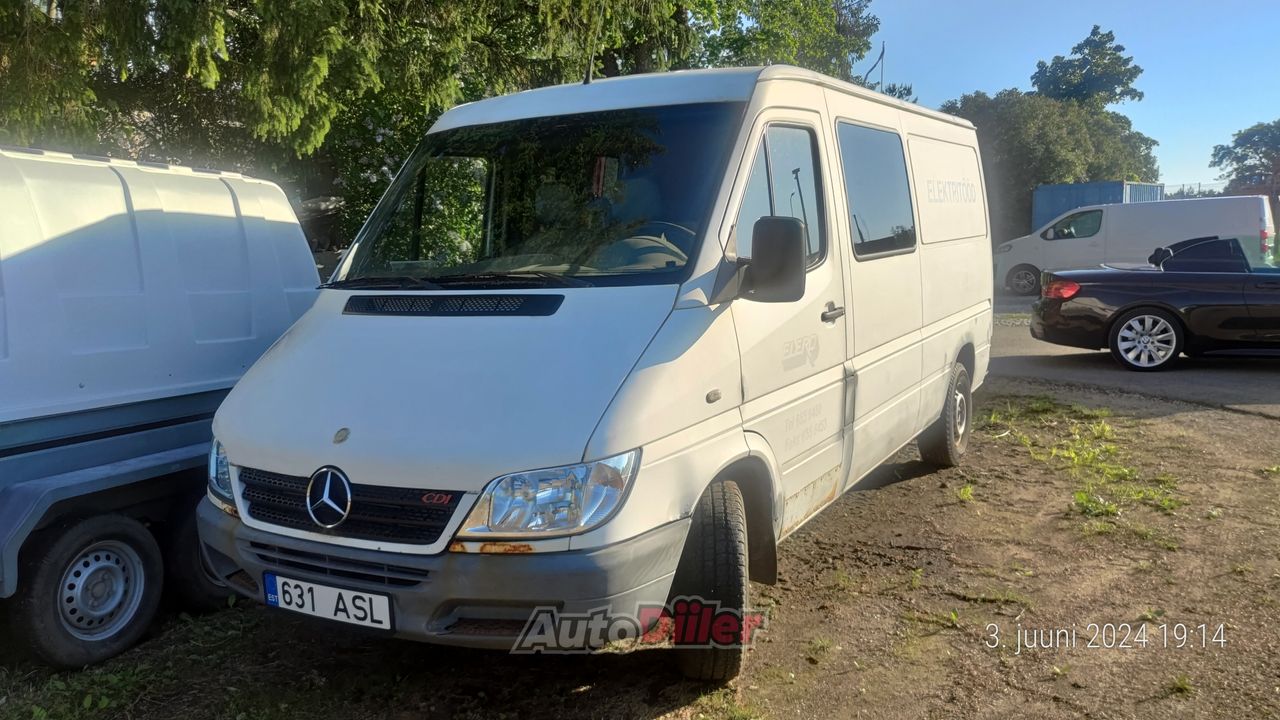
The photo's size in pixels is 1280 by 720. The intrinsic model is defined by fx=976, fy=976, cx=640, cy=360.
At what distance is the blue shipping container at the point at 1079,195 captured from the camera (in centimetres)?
2547

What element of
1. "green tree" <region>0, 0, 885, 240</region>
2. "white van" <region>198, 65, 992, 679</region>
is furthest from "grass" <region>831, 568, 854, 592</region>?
"green tree" <region>0, 0, 885, 240</region>

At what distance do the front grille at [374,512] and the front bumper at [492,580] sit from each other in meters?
0.06

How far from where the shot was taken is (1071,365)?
37.7 ft

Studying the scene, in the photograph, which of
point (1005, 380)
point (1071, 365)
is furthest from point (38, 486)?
point (1071, 365)

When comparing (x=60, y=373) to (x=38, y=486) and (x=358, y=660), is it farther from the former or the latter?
(x=358, y=660)

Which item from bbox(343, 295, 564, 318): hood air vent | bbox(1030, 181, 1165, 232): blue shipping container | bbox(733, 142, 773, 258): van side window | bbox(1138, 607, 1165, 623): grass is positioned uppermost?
bbox(1030, 181, 1165, 232): blue shipping container

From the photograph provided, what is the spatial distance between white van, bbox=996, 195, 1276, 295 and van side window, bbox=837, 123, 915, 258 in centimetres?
1400

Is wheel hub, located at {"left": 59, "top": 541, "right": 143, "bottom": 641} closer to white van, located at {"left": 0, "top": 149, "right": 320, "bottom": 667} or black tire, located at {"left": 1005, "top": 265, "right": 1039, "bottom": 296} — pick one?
white van, located at {"left": 0, "top": 149, "right": 320, "bottom": 667}

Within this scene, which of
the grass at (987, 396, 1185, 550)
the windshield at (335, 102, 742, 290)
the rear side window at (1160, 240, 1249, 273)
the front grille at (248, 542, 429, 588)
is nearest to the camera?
the front grille at (248, 542, 429, 588)

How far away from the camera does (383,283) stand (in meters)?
4.14

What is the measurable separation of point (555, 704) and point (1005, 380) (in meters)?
8.16

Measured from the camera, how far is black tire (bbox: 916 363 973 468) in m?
6.64

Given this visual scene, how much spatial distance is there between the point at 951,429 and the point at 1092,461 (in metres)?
1.12

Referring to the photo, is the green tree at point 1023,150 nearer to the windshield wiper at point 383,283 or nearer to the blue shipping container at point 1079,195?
the blue shipping container at point 1079,195
